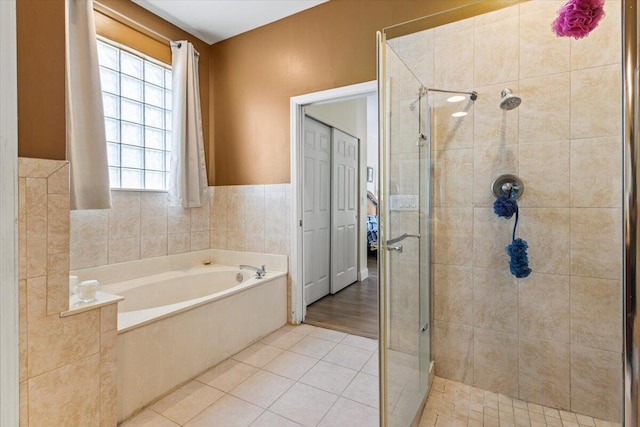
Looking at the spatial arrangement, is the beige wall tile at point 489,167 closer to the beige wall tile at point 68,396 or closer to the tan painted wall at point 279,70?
the tan painted wall at point 279,70

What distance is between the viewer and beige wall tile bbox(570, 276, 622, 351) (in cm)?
154

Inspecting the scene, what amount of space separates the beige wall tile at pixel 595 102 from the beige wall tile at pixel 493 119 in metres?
0.26

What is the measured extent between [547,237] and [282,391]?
5.70 feet

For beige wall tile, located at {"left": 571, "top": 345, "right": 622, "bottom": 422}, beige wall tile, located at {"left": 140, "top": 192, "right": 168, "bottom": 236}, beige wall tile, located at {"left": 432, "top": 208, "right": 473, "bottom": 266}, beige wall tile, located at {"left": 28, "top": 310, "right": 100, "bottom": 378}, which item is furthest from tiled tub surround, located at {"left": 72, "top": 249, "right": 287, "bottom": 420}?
beige wall tile, located at {"left": 571, "top": 345, "right": 622, "bottom": 422}

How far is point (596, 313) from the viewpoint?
5.15 ft

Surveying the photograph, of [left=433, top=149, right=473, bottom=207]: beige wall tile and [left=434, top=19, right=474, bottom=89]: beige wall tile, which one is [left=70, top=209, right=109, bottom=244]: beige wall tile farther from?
[left=434, top=19, right=474, bottom=89]: beige wall tile

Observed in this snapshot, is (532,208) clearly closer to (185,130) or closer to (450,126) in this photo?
(450,126)

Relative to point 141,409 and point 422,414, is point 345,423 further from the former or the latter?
point 141,409

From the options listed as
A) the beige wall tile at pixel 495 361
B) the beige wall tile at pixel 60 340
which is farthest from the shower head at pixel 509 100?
the beige wall tile at pixel 60 340

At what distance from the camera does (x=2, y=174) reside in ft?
1.27

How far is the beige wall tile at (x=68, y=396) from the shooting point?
1263mm

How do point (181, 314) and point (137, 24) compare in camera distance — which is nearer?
point (181, 314)

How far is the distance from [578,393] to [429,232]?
43.9 inches

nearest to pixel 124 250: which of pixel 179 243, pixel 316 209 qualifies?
pixel 179 243
